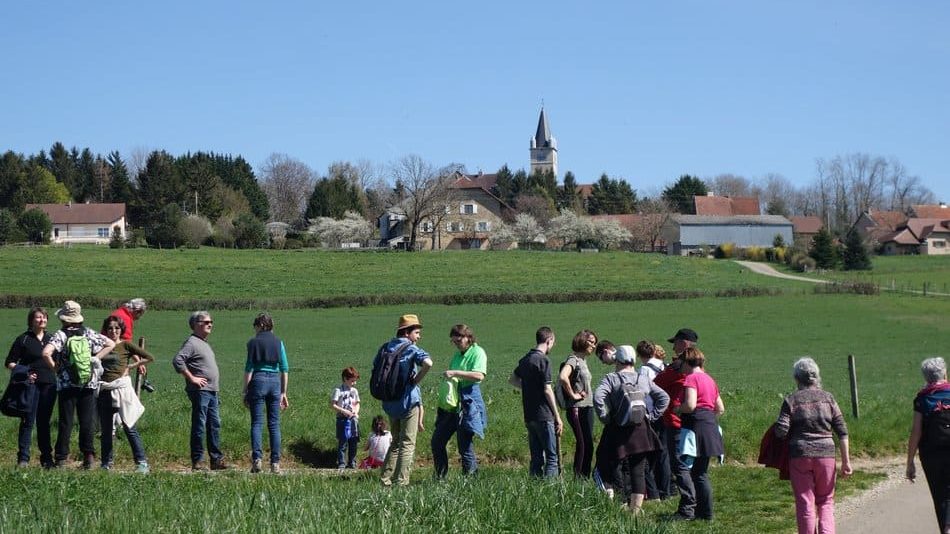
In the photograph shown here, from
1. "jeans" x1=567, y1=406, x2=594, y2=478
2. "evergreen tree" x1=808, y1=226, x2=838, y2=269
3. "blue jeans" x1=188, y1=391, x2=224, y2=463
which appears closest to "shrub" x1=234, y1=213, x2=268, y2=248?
"evergreen tree" x1=808, y1=226, x2=838, y2=269

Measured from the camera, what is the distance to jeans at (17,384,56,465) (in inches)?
477

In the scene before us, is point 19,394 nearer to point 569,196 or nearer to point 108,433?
point 108,433

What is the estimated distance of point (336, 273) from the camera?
72.1m

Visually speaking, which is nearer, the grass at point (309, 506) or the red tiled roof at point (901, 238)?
the grass at point (309, 506)

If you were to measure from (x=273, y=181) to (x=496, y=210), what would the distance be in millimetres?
41916

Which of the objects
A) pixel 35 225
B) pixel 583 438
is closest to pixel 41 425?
pixel 583 438

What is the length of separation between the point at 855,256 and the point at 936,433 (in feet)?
272

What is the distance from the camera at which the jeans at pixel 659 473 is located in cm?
1168

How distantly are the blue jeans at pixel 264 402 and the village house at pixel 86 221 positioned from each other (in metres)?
104

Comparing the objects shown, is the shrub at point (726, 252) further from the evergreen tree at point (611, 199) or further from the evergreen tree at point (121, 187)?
the evergreen tree at point (121, 187)

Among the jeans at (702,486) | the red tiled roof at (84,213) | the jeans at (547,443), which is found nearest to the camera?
the jeans at (702,486)

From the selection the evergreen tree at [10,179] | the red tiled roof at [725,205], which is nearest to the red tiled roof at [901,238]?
the red tiled roof at [725,205]

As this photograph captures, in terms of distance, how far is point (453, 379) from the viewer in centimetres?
1153

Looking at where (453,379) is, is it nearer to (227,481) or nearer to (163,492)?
(227,481)
